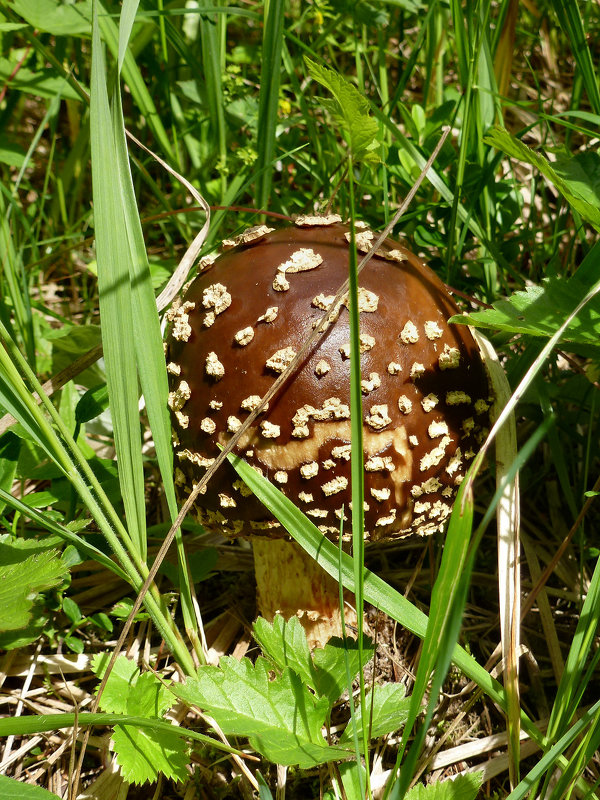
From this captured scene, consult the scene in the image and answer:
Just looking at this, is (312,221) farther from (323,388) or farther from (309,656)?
(309,656)

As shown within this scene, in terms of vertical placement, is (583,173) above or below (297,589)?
above

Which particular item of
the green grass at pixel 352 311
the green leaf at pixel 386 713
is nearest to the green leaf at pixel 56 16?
the green grass at pixel 352 311

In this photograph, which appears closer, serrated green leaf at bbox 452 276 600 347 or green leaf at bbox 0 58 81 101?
serrated green leaf at bbox 452 276 600 347

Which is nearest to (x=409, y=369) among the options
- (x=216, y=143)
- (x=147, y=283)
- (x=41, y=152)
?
(x=147, y=283)

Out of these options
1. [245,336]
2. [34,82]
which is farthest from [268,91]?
[34,82]

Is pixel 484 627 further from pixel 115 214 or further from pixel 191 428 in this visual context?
pixel 115 214

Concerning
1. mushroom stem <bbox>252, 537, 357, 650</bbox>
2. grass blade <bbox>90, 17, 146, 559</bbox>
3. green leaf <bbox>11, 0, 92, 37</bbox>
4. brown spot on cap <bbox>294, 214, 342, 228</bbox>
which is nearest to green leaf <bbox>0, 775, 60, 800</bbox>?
grass blade <bbox>90, 17, 146, 559</bbox>

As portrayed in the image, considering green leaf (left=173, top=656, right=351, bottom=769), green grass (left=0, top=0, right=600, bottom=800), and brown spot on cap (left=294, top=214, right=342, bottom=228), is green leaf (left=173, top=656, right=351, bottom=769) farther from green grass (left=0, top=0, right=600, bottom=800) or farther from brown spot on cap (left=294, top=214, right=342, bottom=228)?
brown spot on cap (left=294, top=214, right=342, bottom=228)
